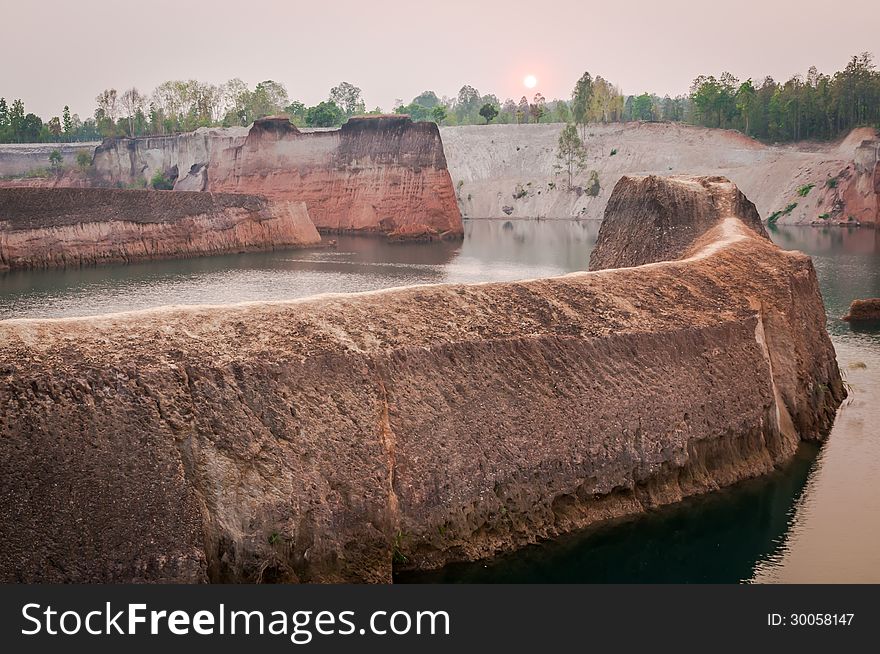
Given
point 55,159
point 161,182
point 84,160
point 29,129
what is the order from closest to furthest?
point 161,182 → point 84,160 → point 55,159 → point 29,129

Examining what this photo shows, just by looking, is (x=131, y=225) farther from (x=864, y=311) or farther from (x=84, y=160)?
(x=84, y=160)

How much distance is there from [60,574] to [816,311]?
19529mm

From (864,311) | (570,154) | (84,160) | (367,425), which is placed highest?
(570,154)

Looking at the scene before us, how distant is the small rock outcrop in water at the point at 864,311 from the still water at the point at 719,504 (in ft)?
1.73

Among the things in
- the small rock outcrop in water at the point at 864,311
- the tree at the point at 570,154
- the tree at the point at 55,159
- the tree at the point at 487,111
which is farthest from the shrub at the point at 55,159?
the small rock outcrop in water at the point at 864,311

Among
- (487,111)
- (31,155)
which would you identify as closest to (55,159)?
(31,155)

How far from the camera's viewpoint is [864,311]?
39.5 metres

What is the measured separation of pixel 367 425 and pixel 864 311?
2882 cm

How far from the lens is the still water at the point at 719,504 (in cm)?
1756

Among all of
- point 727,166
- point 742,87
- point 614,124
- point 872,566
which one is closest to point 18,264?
point 872,566

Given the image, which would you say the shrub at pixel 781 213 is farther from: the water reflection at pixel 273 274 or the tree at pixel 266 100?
the tree at pixel 266 100

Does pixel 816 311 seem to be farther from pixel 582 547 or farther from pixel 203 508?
pixel 203 508

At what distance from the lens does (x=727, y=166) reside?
384 ft

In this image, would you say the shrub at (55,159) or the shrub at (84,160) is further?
the shrub at (55,159)
